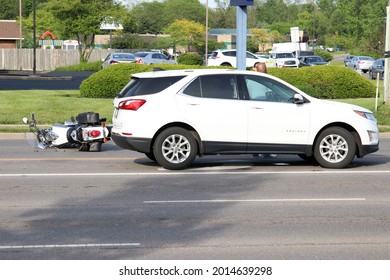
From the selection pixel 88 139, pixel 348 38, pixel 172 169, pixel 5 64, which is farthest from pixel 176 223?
pixel 348 38

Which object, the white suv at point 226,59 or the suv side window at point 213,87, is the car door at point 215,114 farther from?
the white suv at point 226,59

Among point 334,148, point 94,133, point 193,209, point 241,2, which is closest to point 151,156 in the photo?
point 94,133

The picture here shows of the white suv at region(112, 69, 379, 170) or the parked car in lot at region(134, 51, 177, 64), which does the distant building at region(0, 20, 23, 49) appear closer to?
the parked car in lot at region(134, 51, 177, 64)

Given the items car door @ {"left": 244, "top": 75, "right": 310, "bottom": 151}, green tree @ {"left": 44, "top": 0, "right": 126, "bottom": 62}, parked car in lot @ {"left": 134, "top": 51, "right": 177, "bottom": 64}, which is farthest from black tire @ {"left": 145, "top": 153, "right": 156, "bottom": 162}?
green tree @ {"left": 44, "top": 0, "right": 126, "bottom": 62}

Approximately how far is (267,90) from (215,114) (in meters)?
1.08

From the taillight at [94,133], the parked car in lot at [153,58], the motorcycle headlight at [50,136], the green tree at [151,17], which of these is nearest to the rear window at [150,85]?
the taillight at [94,133]

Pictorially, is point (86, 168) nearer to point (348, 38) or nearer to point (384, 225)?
point (384, 225)

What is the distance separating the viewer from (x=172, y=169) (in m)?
14.7

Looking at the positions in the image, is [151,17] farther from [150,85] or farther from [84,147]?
[150,85]

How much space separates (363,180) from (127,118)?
13.5 ft

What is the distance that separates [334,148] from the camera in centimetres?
1497

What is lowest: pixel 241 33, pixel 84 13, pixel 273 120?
pixel 273 120

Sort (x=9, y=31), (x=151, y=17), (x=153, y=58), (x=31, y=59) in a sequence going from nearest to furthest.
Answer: (x=153, y=58) → (x=31, y=59) → (x=9, y=31) → (x=151, y=17)

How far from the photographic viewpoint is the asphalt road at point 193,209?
8.70 m
